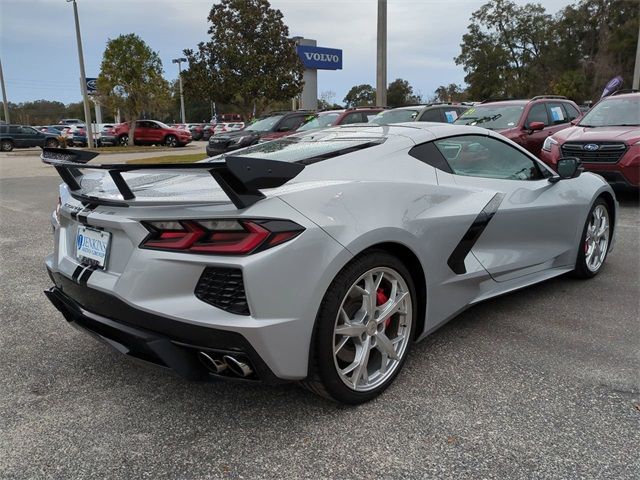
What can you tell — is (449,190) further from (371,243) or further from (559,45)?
(559,45)

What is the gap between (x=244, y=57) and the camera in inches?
1066

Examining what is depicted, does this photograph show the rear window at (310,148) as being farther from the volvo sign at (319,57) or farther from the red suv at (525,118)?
the volvo sign at (319,57)

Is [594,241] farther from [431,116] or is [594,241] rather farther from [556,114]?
[431,116]

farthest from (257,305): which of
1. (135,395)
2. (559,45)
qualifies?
(559,45)

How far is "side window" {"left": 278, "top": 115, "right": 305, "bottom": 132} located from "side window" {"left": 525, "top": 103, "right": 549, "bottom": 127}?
7.10 meters

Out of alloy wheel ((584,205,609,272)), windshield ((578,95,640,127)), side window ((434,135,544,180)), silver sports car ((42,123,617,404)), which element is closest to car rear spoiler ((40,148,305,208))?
silver sports car ((42,123,617,404))

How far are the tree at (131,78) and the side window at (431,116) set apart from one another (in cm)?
2044


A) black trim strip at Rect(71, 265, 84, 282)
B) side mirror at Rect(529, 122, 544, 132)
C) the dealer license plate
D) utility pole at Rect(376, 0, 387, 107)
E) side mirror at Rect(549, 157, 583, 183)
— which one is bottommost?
black trim strip at Rect(71, 265, 84, 282)

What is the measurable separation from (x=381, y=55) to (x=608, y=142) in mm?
7982

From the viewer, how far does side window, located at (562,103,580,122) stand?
37.6ft

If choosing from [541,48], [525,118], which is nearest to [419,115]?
[525,118]

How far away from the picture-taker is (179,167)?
81.7 inches

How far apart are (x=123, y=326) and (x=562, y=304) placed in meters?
3.17

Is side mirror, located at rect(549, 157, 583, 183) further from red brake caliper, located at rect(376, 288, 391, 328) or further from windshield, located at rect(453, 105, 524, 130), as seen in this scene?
windshield, located at rect(453, 105, 524, 130)
